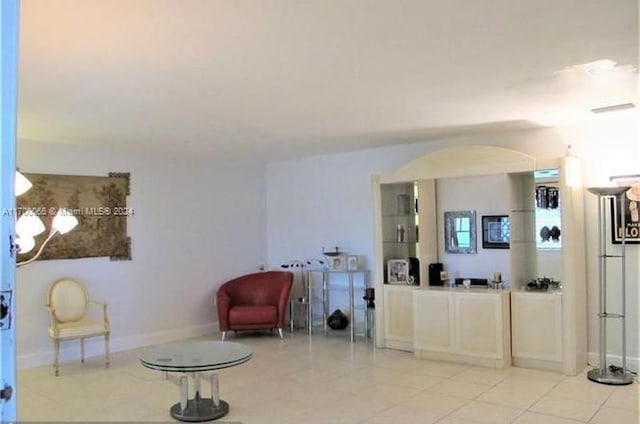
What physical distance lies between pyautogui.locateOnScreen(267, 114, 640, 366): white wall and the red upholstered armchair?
1.96ft

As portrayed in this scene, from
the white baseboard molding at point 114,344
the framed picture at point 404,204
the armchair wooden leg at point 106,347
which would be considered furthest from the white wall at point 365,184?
the armchair wooden leg at point 106,347

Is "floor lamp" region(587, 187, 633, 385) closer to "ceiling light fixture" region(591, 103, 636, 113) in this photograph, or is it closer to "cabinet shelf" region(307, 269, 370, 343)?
"ceiling light fixture" region(591, 103, 636, 113)

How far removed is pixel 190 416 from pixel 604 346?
3.66m

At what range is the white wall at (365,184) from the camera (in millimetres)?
4945

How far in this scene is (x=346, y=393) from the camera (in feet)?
14.6

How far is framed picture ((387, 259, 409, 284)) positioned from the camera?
6.07m

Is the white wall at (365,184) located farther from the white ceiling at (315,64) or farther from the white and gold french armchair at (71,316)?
the white and gold french armchair at (71,316)

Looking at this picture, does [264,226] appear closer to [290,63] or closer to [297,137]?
[297,137]

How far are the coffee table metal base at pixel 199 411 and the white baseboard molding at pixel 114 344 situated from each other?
89.6 inches

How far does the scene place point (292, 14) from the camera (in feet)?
7.92

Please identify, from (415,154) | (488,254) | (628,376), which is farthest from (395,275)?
(628,376)

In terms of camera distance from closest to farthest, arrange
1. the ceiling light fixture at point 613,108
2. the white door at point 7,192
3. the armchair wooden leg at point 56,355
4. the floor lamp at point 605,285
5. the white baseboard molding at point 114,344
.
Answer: the white door at point 7,192
the ceiling light fixture at point 613,108
the floor lamp at point 605,285
the armchair wooden leg at point 56,355
the white baseboard molding at point 114,344

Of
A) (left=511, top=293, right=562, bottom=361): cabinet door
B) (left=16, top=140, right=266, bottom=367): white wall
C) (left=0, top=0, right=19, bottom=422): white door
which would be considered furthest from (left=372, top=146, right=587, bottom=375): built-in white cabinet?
(left=0, top=0, right=19, bottom=422): white door

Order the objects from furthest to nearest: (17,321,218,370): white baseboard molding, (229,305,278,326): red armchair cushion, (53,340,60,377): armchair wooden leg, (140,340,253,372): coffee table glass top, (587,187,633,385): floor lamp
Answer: (229,305,278,326): red armchair cushion < (17,321,218,370): white baseboard molding < (53,340,60,377): armchair wooden leg < (587,187,633,385): floor lamp < (140,340,253,372): coffee table glass top
